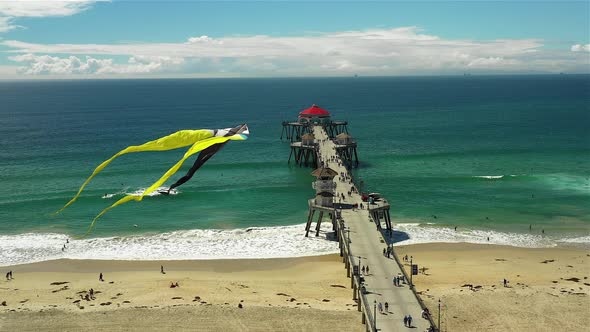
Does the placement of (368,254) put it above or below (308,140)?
below

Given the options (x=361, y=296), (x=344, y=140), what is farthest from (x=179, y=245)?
(x=344, y=140)

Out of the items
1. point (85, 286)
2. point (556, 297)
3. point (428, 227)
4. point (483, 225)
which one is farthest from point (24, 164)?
point (556, 297)

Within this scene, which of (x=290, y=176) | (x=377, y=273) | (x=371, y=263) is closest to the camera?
(x=377, y=273)

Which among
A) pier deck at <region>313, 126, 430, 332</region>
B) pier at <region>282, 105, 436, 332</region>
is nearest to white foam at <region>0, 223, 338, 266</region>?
pier at <region>282, 105, 436, 332</region>

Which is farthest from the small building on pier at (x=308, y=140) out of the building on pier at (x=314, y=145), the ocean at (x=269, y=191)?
the ocean at (x=269, y=191)

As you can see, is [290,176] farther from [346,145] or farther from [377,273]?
[377,273]

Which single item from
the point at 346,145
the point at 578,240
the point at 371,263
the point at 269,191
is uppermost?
the point at 346,145

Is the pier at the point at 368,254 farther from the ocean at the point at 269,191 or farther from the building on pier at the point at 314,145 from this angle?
the building on pier at the point at 314,145
